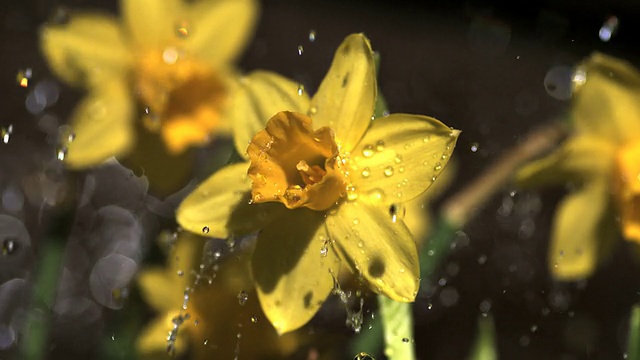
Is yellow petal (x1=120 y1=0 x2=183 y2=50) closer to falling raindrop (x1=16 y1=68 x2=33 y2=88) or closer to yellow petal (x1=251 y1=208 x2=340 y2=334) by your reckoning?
yellow petal (x1=251 y1=208 x2=340 y2=334)

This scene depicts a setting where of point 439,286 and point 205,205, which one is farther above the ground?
point 205,205

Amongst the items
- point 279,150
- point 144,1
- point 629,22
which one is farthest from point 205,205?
point 629,22

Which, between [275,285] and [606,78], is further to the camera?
[606,78]

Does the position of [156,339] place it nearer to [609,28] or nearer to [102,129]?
[102,129]

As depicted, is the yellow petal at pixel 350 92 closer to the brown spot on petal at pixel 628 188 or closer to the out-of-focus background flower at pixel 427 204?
the out-of-focus background flower at pixel 427 204

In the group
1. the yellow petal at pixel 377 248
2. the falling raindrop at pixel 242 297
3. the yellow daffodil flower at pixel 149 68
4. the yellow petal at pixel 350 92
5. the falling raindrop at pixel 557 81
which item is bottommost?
the falling raindrop at pixel 557 81

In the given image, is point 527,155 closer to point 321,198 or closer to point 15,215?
point 321,198

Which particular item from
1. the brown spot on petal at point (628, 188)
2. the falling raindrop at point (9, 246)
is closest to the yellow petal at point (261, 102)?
the brown spot on petal at point (628, 188)
